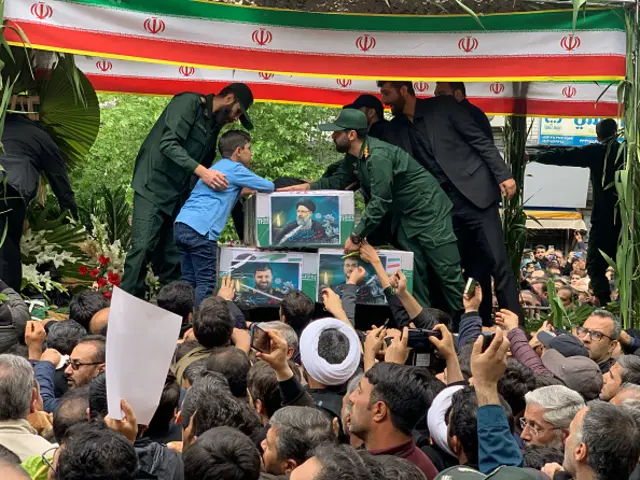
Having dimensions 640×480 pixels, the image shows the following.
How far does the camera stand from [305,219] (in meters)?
9.26

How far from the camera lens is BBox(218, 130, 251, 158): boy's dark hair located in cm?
947

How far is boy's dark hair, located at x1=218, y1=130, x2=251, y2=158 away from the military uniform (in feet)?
2.61

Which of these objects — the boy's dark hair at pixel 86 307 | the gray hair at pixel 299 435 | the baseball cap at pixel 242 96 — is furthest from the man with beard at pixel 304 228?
the gray hair at pixel 299 435

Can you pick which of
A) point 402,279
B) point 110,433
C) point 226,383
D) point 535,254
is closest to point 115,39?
point 402,279

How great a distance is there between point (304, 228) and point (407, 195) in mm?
992

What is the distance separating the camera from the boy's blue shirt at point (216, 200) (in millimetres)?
9211

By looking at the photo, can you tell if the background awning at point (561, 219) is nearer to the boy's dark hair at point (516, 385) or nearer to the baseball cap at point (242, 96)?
the baseball cap at point (242, 96)

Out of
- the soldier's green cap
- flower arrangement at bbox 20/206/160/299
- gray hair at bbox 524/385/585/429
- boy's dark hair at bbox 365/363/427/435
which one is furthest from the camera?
flower arrangement at bbox 20/206/160/299

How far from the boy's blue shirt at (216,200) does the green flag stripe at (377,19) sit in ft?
4.05

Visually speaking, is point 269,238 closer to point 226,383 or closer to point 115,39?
point 115,39

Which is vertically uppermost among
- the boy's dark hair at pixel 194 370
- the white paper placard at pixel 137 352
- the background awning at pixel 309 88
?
the background awning at pixel 309 88

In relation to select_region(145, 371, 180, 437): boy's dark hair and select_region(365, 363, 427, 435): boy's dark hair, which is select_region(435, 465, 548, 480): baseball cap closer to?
select_region(365, 363, 427, 435): boy's dark hair

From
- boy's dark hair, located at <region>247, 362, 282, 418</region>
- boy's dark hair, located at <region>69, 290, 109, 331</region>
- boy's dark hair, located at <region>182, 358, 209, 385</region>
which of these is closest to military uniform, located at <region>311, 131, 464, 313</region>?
boy's dark hair, located at <region>69, 290, 109, 331</region>

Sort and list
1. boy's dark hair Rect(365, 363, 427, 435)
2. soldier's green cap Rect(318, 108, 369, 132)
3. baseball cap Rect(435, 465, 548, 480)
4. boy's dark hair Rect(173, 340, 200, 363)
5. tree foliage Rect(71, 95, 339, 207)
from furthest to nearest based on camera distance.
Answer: tree foliage Rect(71, 95, 339, 207), soldier's green cap Rect(318, 108, 369, 132), boy's dark hair Rect(173, 340, 200, 363), boy's dark hair Rect(365, 363, 427, 435), baseball cap Rect(435, 465, 548, 480)
